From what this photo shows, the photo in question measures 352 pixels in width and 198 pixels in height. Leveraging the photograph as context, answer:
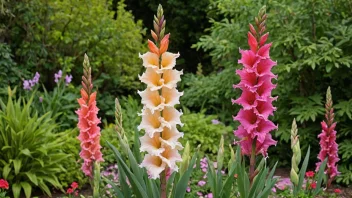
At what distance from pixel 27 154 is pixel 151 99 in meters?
3.33

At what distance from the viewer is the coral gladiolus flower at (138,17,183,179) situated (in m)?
2.77

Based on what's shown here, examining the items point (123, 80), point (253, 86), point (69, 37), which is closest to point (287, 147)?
point (123, 80)

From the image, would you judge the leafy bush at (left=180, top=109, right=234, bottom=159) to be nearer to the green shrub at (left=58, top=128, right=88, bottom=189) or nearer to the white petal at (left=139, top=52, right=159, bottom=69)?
the green shrub at (left=58, top=128, right=88, bottom=189)

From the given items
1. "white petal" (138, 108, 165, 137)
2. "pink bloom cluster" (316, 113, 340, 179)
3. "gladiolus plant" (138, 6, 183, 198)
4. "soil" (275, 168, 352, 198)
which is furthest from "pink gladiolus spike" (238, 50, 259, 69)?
"soil" (275, 168, 352, 198)

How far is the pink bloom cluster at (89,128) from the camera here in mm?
4273

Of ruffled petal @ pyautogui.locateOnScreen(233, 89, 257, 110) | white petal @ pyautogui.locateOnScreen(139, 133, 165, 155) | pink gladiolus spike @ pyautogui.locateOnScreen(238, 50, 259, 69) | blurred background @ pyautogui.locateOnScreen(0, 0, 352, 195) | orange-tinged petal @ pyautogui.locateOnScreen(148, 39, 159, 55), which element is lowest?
white petal @ pyautogui.locateOnScreen(139, 133, 165, 155)

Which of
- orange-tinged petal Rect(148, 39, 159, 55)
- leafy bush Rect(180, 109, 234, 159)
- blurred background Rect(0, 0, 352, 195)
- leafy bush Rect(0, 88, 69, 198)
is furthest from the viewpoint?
leafy bush Rect(180, 109, 234, 159)

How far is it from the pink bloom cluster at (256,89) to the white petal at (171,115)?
48 centimetres

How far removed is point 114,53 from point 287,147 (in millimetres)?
3318

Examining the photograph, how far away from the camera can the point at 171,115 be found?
2.81 m

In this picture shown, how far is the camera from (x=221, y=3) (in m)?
7.72

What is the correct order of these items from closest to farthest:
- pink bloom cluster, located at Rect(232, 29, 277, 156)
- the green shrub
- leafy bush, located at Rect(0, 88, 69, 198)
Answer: pink bloom cluster, located at Rect(232, 29, 277, 156) → leafy bush, located at Rect(0, 88, 69, 198) → the green shrub

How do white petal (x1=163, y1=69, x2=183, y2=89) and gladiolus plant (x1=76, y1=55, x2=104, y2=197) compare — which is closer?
white petal (x1=163, y1=69, x2=183, y2=89)

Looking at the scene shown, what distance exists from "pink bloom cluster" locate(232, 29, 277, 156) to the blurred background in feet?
9.10
